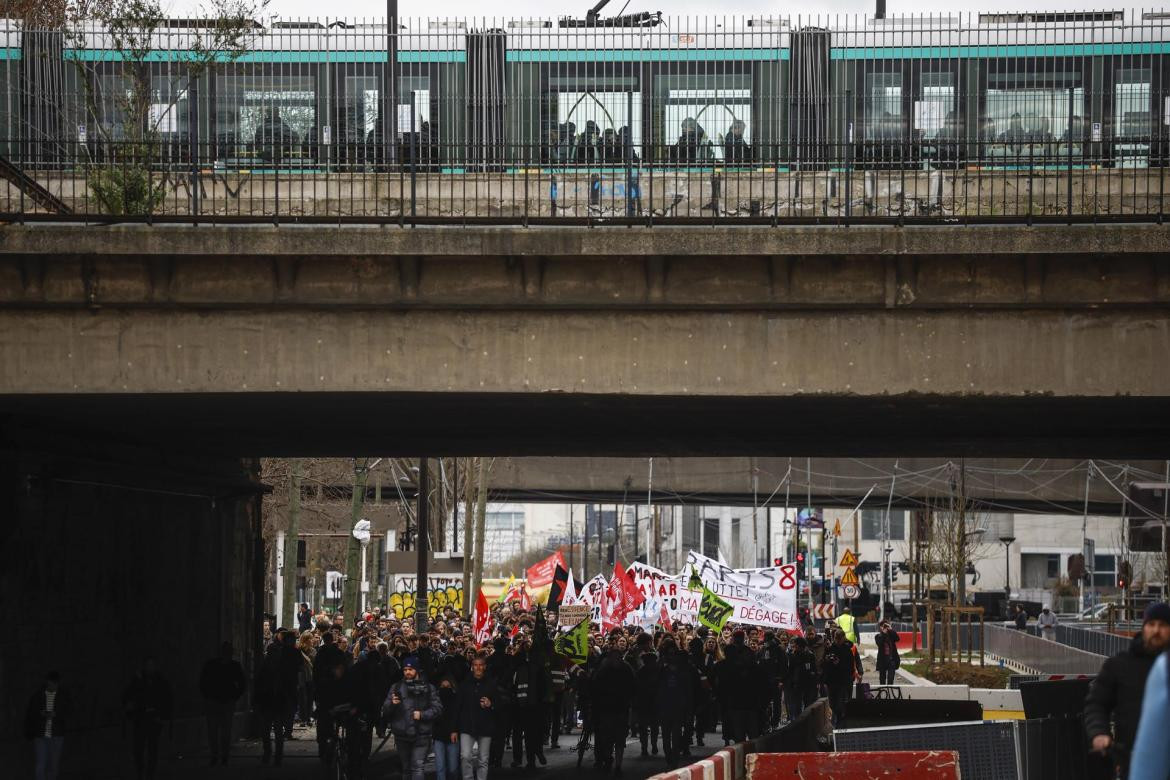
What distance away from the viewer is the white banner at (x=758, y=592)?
33.4m

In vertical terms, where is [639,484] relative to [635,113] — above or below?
below

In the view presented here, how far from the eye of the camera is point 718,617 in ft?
110

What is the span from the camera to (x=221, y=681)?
Answer: 23.2 m

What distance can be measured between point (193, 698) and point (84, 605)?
16.4ft

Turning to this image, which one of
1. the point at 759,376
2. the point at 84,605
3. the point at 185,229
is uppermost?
the point at 185,229

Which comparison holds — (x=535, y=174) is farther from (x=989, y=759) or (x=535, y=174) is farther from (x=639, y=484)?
(x=639, y=484)

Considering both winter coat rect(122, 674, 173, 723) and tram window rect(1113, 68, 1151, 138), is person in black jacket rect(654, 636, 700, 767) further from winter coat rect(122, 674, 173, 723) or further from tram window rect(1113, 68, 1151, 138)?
tram window rect(1113, 68, 1151, 138)

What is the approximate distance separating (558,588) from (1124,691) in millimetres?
28722

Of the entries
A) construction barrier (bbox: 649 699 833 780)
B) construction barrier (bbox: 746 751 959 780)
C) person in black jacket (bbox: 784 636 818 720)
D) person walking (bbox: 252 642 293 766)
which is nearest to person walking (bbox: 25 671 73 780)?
person walking (bbox: 252 642 293 766)

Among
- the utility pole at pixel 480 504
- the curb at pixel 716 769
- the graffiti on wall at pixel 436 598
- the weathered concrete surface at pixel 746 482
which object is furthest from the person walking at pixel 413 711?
the utility pole at pixel 480 504

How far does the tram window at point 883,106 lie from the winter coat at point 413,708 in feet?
30.1

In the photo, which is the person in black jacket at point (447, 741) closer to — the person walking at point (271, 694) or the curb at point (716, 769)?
the curb at point (716, 769)

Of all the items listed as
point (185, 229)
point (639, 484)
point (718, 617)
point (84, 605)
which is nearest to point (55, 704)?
point (84, 605)

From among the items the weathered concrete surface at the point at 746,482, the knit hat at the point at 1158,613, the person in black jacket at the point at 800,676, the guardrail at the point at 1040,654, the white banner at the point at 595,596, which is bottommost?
the guardrail at the point at 1040,654
